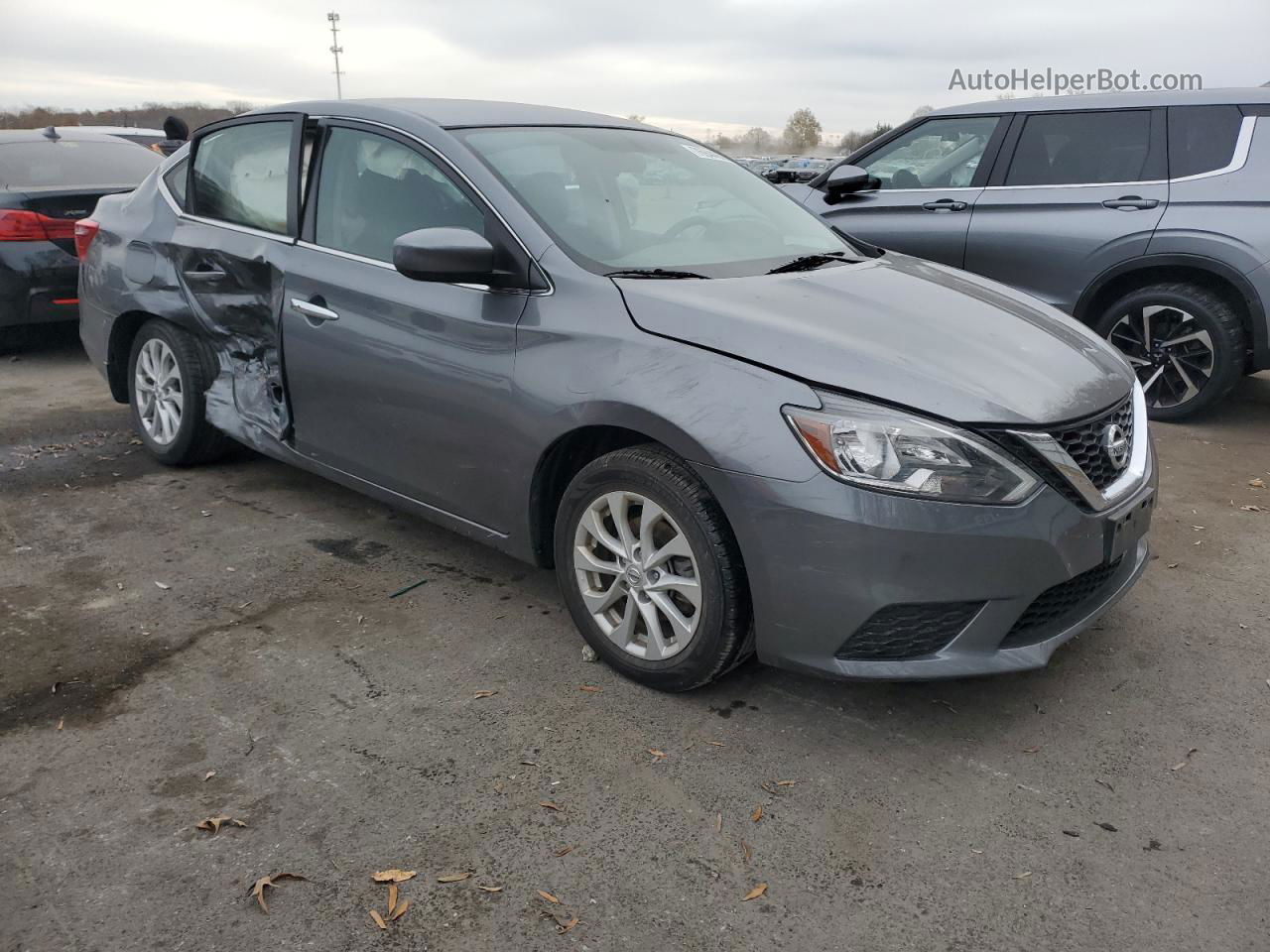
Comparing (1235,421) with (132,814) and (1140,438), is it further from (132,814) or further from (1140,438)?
(132,814)

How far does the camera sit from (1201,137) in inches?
236

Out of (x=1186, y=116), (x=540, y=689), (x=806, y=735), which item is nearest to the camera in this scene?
(x=806, y=735)

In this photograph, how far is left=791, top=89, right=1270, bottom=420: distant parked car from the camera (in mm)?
5805

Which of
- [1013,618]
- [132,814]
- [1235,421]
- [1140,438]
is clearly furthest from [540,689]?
[1235,421]

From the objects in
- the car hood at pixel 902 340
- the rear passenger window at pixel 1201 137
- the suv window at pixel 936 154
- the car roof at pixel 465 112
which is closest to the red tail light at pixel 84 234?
the car roof at pixel 465 112

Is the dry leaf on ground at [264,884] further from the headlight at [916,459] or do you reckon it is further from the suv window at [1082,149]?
the suv window at [1082,149]

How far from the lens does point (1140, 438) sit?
318cm

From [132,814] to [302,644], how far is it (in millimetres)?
900

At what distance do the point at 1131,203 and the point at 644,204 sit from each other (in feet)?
12.3

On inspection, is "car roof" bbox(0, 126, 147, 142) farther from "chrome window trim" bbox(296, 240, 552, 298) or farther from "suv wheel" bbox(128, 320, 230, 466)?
"chrome window trim" bbox(296, 240, 552, 298)

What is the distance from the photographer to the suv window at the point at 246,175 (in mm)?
4180

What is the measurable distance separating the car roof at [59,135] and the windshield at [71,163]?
47 mm

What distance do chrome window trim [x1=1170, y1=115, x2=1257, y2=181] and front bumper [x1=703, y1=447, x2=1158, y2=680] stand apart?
4.03 metres

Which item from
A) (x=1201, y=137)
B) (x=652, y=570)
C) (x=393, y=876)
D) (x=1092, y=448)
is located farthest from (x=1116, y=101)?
(x=393, y=876)
